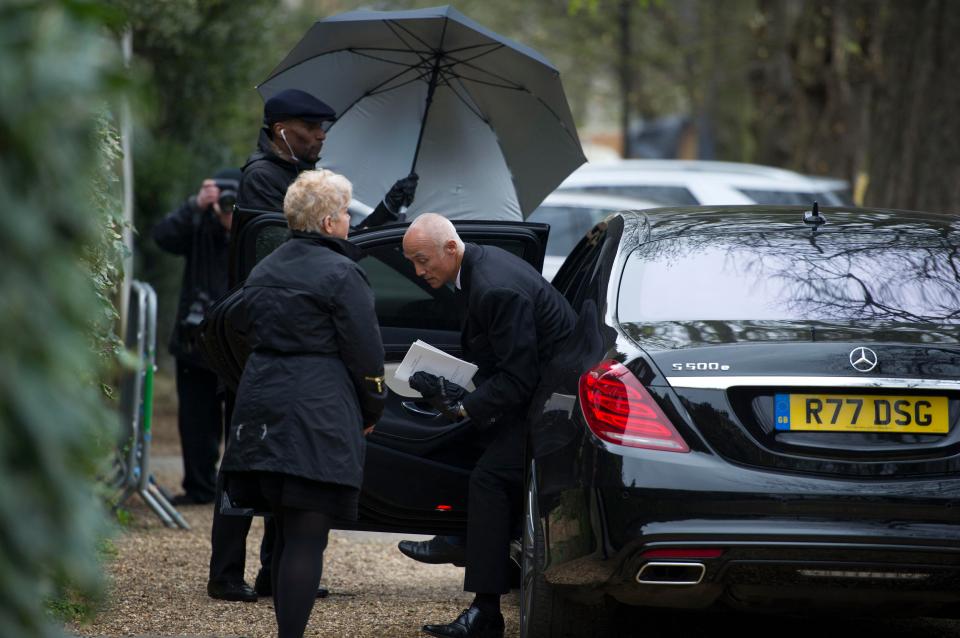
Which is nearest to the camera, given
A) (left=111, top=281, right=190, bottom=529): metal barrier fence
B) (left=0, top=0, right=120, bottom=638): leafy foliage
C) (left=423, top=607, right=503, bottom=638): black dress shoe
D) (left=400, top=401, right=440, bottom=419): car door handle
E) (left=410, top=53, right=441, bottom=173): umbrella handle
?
(left=0, top=0, right=120, bottom=638): leafy foliage

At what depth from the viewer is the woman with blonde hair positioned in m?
4.29

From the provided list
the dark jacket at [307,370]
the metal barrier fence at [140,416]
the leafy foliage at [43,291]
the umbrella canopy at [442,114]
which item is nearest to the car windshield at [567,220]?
the umbrella canopy at [442,114]

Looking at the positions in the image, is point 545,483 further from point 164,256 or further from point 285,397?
point 164,256

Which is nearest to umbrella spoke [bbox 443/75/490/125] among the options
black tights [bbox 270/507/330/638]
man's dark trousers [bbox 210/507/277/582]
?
man's dark trousers [bbox 210/507/277/582]

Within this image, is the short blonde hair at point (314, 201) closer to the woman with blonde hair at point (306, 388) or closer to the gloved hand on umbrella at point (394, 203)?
the woman with blonde hair at point (306, 388)

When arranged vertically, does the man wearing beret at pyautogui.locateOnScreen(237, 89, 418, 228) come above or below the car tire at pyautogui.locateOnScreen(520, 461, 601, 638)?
above

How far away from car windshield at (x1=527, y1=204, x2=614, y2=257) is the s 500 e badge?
6881 mm

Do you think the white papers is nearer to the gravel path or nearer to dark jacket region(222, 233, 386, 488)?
dark jacket region(222, 233, 386, 488)

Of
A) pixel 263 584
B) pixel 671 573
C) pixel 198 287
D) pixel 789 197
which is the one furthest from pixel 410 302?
pixel 789 197

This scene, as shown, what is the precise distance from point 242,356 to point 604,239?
1.38m

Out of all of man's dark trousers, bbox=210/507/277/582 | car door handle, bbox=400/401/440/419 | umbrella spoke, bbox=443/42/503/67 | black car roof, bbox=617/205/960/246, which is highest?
umbrella spoke, bbox=443/42/503/67

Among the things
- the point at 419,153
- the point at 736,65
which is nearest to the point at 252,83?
the point at 419,153

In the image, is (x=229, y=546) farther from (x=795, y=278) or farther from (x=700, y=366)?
(x=795, y=278)

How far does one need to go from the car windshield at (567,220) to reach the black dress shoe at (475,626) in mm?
6007
